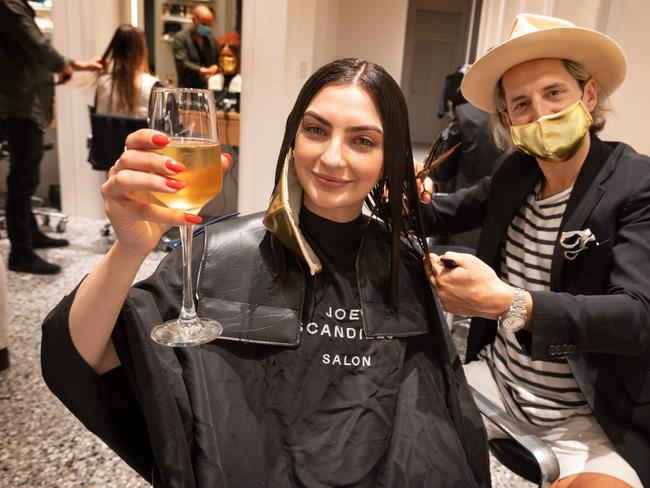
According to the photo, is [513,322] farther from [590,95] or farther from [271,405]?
[590,95]

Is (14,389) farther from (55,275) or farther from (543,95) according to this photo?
(543,95)

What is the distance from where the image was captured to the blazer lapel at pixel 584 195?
1.32 meters

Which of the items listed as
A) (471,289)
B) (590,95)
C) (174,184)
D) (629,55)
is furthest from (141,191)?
(629,55)

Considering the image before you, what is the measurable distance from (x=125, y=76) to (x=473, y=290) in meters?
3.40

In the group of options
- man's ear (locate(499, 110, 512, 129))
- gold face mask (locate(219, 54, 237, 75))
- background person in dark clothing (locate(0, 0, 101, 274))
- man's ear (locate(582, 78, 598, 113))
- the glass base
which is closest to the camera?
the glass base

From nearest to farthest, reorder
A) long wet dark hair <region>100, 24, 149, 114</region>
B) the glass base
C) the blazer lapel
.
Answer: the glass base
the blazer lapel
long wet dark hair <region>100, 24, 149, 114</region>

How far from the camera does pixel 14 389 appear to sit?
94.3 inches

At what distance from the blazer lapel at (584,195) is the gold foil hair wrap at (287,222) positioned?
0.59 metres

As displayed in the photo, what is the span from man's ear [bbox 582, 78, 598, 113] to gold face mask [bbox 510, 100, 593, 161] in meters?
0.08

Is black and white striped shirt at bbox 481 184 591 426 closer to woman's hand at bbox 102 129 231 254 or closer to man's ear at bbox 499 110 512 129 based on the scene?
man's ear at bbox 499 110 512 129

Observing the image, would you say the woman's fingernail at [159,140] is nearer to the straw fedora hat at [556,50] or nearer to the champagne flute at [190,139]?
the champagne flute at [190,139]

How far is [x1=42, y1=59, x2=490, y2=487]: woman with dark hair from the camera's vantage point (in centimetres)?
94

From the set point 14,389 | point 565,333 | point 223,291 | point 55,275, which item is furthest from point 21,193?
point 565,333

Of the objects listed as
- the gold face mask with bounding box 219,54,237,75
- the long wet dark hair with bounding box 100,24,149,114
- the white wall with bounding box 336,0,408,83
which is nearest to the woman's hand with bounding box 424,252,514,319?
the long wet dark hair with bounding box 100,24,149,114
